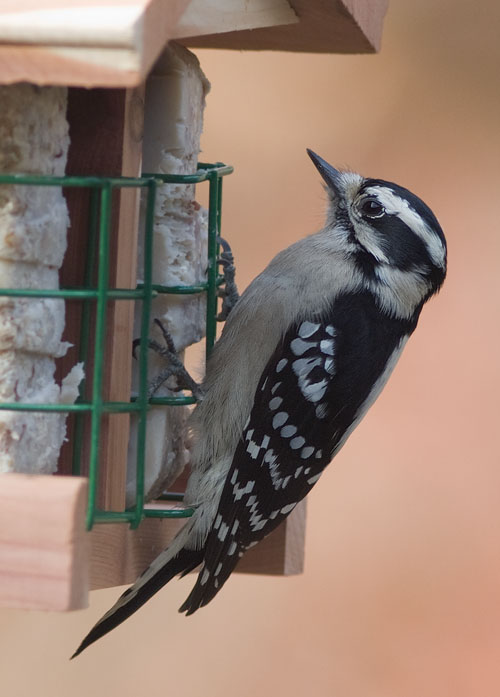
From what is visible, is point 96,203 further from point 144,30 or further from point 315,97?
point 315,97

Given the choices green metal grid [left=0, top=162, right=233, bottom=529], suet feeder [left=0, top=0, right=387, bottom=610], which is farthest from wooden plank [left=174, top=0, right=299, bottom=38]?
green metal grid [left=0, top=162, right=233, bottom=529]

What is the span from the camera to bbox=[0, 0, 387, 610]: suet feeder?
146 centimetres

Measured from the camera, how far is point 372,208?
109 inches

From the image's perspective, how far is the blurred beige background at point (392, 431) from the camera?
3.47 meters

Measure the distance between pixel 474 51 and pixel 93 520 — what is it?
2.11 m

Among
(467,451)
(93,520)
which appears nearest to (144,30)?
(93,520)

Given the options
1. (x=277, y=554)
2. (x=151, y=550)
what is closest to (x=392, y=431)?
(x=277, y=554)

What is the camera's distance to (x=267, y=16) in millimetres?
2375

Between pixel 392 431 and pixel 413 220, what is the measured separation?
3.27 ft

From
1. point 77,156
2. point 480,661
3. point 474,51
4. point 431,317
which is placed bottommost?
point 480,661

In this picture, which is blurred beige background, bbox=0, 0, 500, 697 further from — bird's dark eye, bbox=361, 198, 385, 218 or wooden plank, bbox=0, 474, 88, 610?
wooden plank, bbox=0, 474, 88, 610

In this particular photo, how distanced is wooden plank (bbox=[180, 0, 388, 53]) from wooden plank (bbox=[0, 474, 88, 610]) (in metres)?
1.03

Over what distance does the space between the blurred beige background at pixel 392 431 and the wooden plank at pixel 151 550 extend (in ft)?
2.40

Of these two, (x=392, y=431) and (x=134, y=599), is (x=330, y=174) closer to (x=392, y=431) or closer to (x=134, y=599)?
(x=392, y=431)
